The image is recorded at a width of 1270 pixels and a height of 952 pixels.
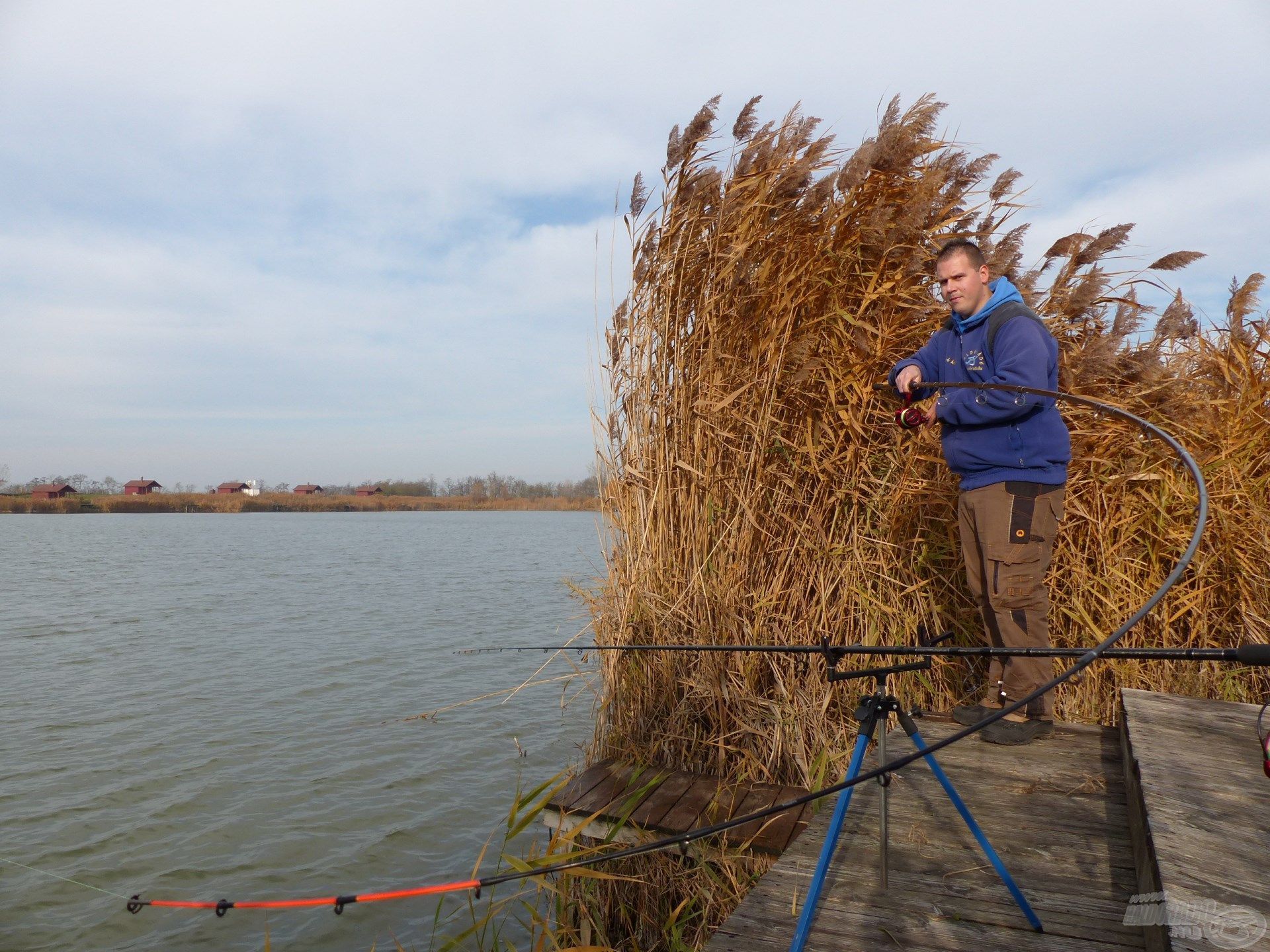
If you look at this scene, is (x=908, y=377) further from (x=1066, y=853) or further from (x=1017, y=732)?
(x=1066, y=853)

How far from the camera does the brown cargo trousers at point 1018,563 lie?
11.0 ft

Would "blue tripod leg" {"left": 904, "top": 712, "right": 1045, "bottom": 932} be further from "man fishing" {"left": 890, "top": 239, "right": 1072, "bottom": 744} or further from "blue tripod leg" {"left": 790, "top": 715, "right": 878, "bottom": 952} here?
"man fishing" {"left": 890, "top": 239, "right": 1072, "bottom": 744}

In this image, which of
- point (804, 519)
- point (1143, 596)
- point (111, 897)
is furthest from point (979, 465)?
point (111, 897)

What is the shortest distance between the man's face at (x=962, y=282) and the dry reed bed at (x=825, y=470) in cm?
54

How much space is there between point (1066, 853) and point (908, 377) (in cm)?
179

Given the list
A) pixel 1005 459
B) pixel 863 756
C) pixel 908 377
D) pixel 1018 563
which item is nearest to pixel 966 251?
pixel 908 377

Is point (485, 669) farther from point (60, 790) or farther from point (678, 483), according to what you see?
point (678, 483)

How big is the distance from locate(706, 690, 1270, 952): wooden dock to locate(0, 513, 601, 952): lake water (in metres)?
2.10

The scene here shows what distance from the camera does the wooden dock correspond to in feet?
6.14

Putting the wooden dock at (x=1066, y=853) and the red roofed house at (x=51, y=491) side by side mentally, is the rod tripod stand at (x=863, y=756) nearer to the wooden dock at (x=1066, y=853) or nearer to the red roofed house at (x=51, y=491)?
the wooden dock at (x=1066, y=853)

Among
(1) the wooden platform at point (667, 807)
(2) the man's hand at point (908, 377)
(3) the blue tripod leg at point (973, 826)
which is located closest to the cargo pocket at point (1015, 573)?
(2) the man's hand at point (908, 377)

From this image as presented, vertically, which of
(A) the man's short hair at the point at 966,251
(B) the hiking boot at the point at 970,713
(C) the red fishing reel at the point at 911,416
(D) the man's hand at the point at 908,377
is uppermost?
(A) the man's short hair at the point at 966,251

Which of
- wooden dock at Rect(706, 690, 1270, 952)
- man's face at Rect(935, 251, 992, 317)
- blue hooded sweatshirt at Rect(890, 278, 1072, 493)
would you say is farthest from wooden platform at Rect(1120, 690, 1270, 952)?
man's face at Rect(935, 251, 992, 317)

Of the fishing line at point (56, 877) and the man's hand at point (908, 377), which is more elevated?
the man's hand at point (908, 377)
